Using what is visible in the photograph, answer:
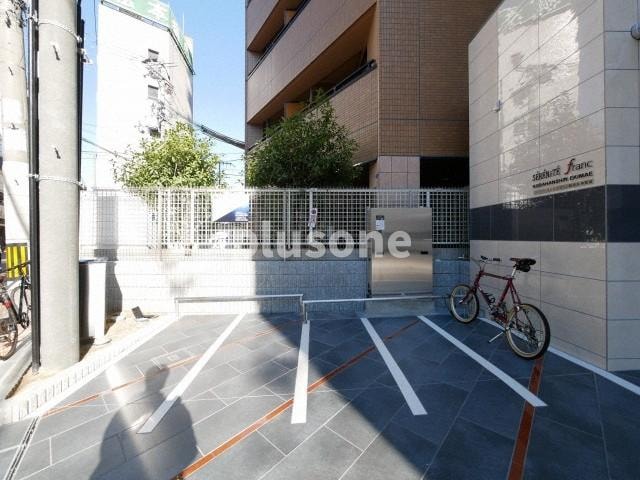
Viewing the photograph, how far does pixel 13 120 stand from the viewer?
599 centimetres

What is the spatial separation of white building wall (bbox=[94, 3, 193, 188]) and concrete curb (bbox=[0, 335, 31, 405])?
25.3m

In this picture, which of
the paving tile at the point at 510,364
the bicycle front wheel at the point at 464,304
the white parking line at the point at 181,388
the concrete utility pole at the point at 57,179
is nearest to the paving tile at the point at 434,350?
the paving tile at the point at 510,364

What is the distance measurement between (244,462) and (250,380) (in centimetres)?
132

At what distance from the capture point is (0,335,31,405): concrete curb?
10.6ft

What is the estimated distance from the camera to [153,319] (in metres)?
5.96

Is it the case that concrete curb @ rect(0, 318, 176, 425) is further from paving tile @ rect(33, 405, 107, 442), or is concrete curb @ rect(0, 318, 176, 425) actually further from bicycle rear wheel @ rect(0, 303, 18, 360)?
bicycle rear wheel @ rect(0, 303, 18, 360)

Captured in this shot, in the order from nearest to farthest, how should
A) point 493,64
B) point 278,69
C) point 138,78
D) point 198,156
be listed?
point 493,64 < point 198,156 < point 278,69 < point 138,78

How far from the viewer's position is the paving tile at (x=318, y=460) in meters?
2.20

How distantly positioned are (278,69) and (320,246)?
1149 cm

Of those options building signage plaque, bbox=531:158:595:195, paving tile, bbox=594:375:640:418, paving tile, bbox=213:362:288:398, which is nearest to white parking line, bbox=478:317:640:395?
paving tile, bbox=594:375:640:418

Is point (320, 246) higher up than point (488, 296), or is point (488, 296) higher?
point (320, 246)

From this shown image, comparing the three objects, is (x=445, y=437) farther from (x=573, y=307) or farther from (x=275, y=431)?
(x=573, y=307)

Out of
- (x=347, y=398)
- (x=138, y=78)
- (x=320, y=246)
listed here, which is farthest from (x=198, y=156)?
(x=138, y=78)

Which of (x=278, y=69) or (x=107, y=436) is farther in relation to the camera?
(x=278, y=69)
